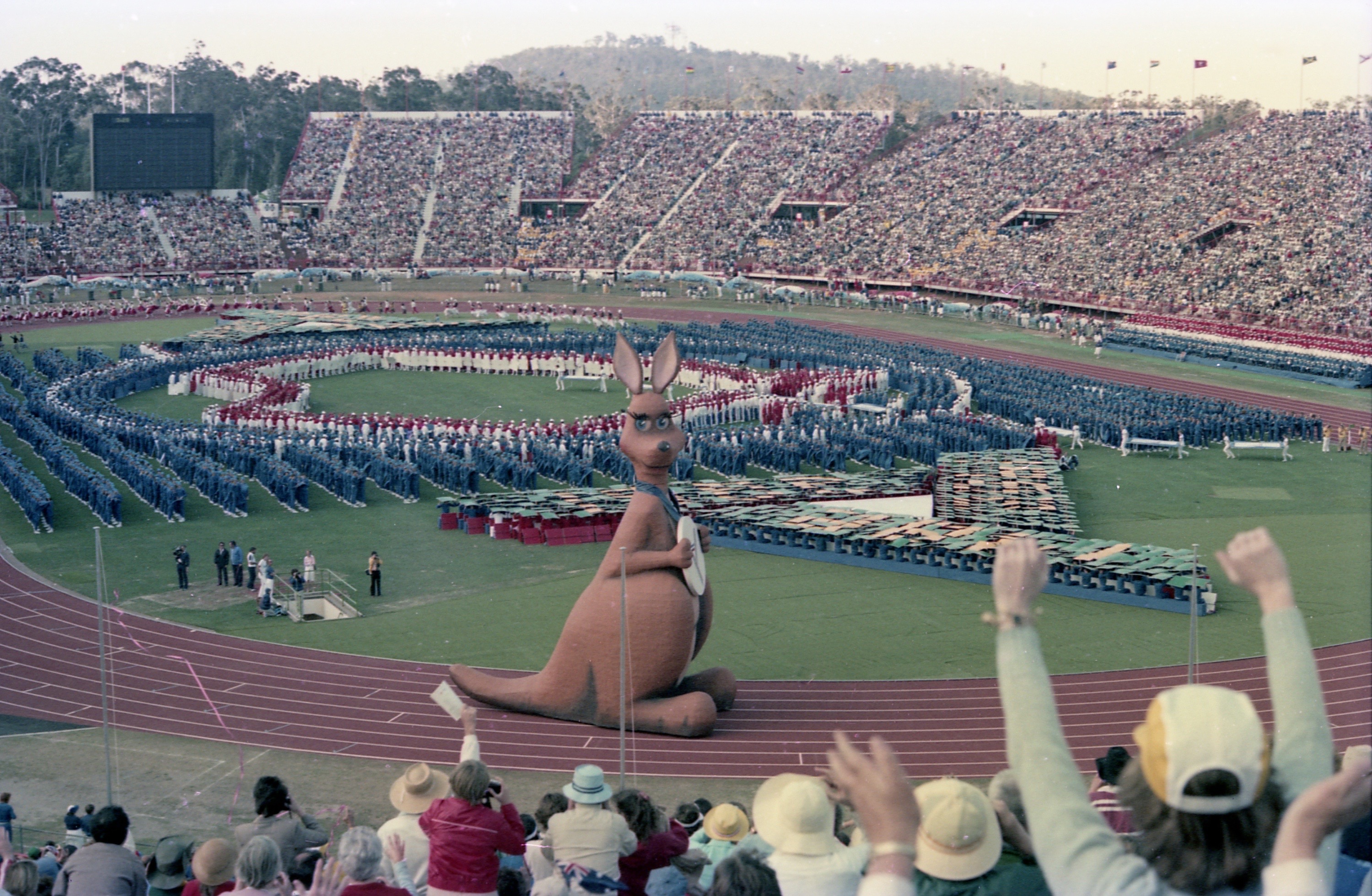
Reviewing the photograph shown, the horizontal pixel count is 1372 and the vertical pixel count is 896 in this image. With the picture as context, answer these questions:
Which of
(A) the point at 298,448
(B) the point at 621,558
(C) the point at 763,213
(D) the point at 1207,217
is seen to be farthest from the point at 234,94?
(B) the point at 621,558

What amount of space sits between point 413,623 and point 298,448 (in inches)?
471

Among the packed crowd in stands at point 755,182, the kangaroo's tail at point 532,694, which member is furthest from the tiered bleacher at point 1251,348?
the kangaroo's tail at point 532,694

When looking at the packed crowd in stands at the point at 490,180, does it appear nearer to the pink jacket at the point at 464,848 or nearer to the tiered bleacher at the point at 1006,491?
the tiered bleacher at the point at 1006,491

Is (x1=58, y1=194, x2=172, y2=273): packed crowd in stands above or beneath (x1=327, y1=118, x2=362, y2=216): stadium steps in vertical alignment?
beneath

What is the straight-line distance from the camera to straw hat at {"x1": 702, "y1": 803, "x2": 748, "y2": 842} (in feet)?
26.3

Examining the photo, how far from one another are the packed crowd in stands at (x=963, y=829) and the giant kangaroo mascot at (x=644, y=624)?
730 cm

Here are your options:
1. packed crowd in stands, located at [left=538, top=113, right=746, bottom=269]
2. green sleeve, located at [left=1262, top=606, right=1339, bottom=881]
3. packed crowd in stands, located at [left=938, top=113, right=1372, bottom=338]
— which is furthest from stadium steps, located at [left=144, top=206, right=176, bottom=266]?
green sleeve, located at [left=1262, top=606, right=1339, bottom=881]

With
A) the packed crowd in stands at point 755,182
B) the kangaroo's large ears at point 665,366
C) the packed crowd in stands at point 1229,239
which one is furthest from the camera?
the packed crowd in stands at point 755,182

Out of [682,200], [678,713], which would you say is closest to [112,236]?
[682,200]

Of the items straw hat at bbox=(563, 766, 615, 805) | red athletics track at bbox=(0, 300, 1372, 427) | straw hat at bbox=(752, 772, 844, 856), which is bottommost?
red athletics track at bbox=(0, 300, 1372, 427)

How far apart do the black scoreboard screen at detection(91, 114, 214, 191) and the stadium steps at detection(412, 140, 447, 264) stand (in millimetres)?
12254

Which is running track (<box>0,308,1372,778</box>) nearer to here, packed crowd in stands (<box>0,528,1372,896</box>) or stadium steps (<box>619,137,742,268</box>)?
packed crowd in stands (<box>0,528,1372,896</box>)

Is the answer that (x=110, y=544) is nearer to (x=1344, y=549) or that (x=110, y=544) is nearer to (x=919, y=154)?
(x=1344, y=549)

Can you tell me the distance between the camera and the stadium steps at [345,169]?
9206cm
